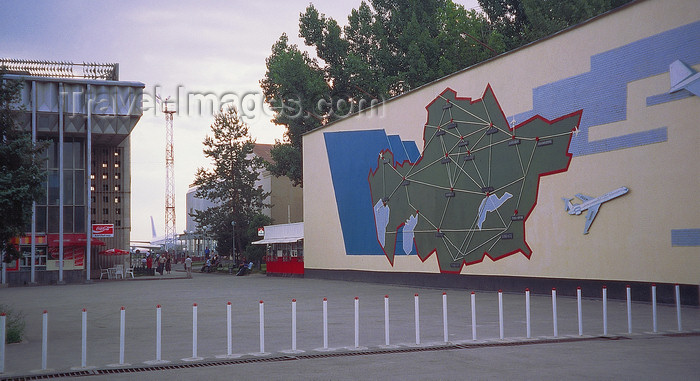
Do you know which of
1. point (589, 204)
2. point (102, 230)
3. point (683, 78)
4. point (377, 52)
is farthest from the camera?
point (377, 52)

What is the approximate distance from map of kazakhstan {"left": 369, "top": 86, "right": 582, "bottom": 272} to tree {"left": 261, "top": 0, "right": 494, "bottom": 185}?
2189cm

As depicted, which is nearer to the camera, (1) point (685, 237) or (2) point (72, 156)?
(1) point (685, 237)

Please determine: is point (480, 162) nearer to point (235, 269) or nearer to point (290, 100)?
point (290, 100)

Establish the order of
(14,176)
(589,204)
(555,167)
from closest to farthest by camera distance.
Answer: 1. (14,176)
2. (589,204)
3. (555,167)

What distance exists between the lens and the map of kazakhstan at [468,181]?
88.1ft

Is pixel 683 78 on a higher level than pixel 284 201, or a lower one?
higher

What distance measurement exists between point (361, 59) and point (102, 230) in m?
26.0

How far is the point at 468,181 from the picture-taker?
101 feet

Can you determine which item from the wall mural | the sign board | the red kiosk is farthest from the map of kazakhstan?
the sign board

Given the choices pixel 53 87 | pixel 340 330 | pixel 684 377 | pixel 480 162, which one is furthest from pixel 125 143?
pixel 684 377

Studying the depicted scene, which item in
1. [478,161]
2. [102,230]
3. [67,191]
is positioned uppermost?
[67,191]

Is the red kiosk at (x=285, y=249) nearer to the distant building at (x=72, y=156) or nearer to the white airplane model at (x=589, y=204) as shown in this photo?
the distant building at (x=72, y=156)

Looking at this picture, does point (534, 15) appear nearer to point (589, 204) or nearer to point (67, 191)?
point (589, 204)

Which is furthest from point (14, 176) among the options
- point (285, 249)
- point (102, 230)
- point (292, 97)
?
point (292, 97)
